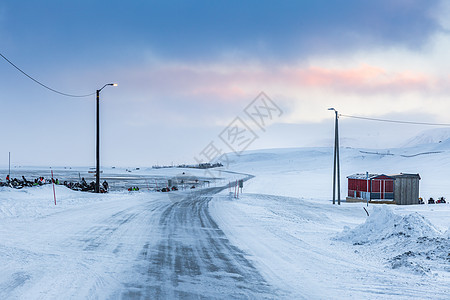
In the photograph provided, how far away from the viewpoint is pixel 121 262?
852 cm

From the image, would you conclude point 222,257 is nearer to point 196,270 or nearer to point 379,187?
point 196,270

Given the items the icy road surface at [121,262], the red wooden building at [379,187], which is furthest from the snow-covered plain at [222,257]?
the red wooden building at [379,187]

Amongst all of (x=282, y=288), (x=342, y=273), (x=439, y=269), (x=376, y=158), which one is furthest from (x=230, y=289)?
(x=376, y=158)

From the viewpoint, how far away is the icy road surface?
6496 mm

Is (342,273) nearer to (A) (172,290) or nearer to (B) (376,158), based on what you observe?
(A) (172,290)

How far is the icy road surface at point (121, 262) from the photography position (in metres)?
6.50

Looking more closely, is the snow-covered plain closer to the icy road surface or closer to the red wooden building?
the icy road surface

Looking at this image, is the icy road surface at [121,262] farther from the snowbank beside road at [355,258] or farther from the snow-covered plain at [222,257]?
the snowbank beside road at [355,258]

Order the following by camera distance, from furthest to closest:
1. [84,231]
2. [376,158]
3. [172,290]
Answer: [376,158]
[84,231]
[172,290]

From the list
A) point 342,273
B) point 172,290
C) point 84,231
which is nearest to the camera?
point 172,290

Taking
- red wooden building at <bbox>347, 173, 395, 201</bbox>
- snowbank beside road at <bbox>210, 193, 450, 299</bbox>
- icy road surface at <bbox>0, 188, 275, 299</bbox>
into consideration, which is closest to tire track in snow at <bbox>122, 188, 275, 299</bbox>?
icy road surface at <bbox>0, 188, 275, 299</bbox>

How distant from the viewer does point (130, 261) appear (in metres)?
8.67

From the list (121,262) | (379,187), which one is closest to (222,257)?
(121,262)

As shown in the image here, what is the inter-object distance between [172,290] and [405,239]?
741 centimetres
